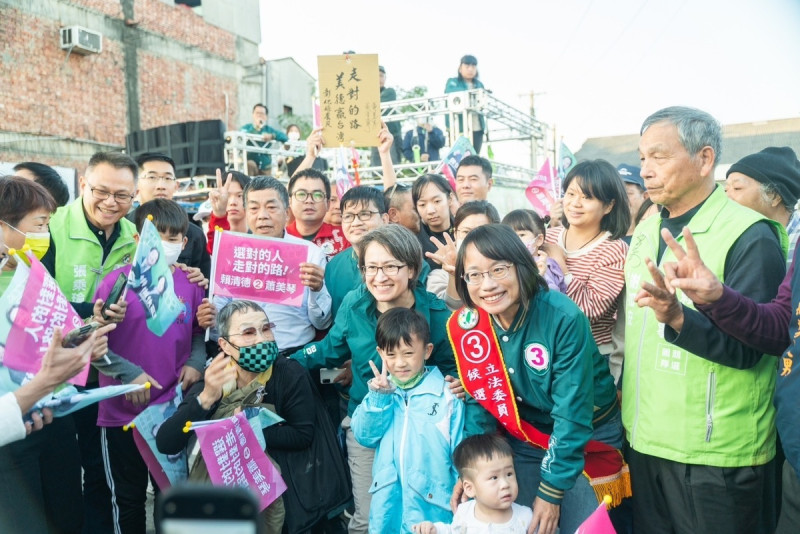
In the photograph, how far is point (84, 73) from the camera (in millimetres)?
16422

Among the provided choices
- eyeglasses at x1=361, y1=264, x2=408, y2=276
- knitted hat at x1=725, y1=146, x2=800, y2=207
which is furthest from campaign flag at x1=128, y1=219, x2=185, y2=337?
knitted hat at x1=725, y1=146, x2=800, y2=207

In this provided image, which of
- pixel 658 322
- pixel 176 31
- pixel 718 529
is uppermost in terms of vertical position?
pixel 176 31

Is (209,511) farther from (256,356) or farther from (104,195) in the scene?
(104,195)

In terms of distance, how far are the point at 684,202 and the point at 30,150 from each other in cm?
1637

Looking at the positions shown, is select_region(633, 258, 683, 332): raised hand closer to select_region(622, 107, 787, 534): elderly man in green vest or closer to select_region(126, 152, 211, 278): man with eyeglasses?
select_region(622, 107, 787, 534): elderly man in green vest

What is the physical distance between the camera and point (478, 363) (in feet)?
8.69

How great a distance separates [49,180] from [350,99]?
237 centimetres

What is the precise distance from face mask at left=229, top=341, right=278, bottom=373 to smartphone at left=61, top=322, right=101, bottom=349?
2.47ft

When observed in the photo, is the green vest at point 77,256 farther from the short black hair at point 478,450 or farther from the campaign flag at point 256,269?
the short black hair at point 478,450

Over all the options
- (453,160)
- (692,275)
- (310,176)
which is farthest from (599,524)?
(453,160)

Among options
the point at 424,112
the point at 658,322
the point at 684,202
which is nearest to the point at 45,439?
the point at 658,322

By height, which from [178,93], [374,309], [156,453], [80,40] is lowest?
[156,453]

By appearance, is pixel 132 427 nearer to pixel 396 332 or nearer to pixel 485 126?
pixel 396 332

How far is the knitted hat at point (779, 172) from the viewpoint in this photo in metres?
3.20
